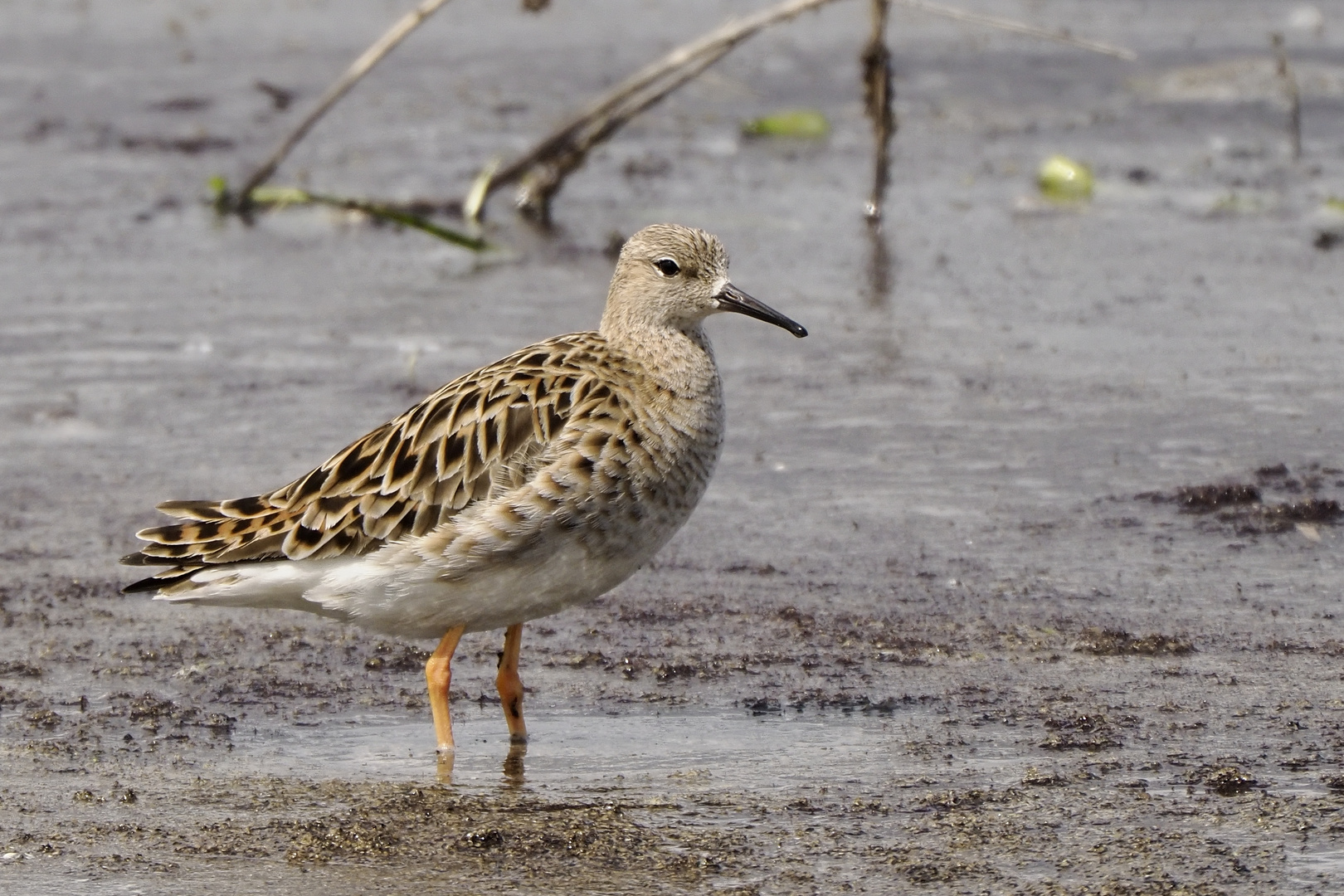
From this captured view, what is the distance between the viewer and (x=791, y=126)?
15.2 metres

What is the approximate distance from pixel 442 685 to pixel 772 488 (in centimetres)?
273

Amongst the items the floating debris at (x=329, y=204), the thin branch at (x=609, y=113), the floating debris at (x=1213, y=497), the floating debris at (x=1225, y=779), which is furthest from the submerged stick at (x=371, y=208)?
the floating debris at (x=1225, y=779)

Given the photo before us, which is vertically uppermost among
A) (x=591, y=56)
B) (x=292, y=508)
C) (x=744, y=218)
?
(x=591, y=56)

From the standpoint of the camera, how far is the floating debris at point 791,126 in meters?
15.1

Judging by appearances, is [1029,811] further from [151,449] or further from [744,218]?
[744,218]

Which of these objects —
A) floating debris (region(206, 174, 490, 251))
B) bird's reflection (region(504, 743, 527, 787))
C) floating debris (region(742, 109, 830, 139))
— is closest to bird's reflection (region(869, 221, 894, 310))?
floating debris (region(206, 174, 490, 251))

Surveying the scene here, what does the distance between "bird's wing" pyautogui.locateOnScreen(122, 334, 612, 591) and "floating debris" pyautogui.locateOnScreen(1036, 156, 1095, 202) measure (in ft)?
24.9

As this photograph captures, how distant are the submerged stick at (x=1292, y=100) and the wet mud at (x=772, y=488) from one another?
15 cm

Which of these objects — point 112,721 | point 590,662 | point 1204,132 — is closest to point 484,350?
point 590,662

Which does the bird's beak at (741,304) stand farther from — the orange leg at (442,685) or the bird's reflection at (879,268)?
the bird's reflection at (879,268)

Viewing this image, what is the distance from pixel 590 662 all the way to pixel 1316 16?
44.6 feet

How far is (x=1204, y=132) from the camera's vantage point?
14812 mm

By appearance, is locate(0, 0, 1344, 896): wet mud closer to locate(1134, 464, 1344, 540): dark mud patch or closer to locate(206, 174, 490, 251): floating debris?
locate(1134, 464, 1344, 540): dark mud patch

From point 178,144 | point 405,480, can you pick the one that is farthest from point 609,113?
point 405,480
